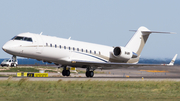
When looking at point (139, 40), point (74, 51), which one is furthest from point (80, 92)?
point (139, 40)

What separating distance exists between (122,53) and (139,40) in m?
4.22

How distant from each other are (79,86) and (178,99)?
762 cm

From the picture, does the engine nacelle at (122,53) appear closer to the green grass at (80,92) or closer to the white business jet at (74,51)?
the white business jet at (74,51)

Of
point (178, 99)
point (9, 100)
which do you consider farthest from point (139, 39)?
point (9, 100)

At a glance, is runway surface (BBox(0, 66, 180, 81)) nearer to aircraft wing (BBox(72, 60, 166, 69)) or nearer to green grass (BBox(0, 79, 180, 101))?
aircraft wing (BBox(72, 60, 166, 69))

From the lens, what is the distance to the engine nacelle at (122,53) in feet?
112

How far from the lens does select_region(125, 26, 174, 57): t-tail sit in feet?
121

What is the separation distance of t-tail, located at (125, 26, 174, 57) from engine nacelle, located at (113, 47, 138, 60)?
162 cm

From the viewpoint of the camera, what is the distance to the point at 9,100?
14.1 metres

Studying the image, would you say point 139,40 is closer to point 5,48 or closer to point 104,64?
point 104,64

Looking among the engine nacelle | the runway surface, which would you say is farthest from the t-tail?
the runway surface

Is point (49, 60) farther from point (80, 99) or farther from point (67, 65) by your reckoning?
point (80, 99)

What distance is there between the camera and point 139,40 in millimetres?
37219

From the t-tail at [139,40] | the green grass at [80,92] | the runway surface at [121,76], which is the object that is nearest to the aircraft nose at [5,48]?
the runway surface at [121,76]
